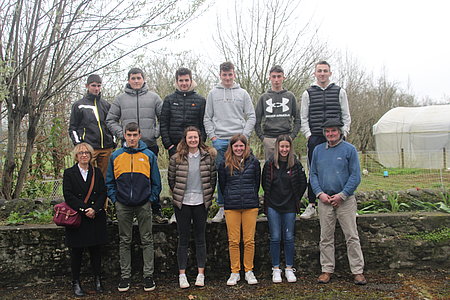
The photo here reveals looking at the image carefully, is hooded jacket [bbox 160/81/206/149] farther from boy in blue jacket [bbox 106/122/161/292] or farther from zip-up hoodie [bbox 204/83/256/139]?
boy in blue jacket [bbox 106/122/161/292]

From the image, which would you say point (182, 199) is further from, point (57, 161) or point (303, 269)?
point (57, 161)

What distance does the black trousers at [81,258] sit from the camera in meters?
4.18

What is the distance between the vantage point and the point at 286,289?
420cm

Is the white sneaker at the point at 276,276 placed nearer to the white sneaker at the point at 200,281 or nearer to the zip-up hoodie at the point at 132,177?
the white sneaker at the point at 200,281

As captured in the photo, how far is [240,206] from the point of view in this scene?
13.9ft

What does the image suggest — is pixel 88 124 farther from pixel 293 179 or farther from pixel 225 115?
pixel 293 179

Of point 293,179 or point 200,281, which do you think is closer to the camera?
point 200,281

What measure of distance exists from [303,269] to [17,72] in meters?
Result: 4.58

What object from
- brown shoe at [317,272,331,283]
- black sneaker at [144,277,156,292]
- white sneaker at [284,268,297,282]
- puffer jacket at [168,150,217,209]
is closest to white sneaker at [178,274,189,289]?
black sneaker at [144,277,156,292]

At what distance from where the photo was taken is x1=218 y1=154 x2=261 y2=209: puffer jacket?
167 inches

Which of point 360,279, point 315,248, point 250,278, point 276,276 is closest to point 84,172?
point 250,278

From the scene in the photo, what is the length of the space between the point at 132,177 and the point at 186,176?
0.57m

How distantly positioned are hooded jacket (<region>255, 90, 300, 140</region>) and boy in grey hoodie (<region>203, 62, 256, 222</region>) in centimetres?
22

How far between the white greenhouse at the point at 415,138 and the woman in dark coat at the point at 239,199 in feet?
49.0
